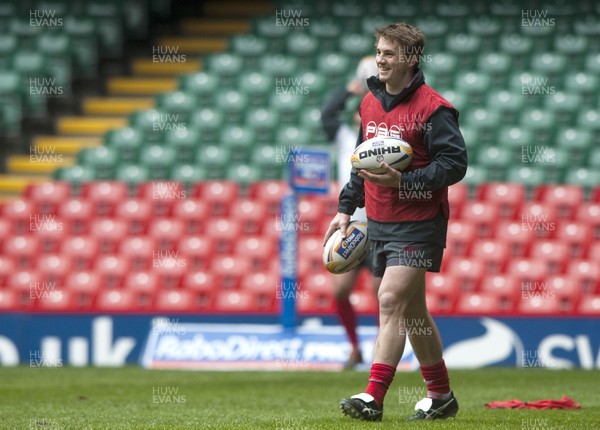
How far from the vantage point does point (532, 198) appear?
12516 mm

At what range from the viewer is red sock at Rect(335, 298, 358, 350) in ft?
29.6

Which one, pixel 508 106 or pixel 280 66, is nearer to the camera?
pixel 508 106

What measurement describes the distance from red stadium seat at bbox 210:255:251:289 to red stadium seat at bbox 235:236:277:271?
8 cm

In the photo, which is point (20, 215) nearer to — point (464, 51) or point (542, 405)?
point (464, 51)

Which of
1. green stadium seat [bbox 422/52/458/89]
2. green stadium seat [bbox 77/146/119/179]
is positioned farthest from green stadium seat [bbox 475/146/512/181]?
green stadium seat [bbox 77/146/119/179]

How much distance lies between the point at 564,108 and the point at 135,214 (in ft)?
15.7

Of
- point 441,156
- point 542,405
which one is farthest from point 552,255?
point 441,156

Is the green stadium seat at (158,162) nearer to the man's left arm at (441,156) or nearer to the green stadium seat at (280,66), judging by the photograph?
the green stadium seat at (280,66)

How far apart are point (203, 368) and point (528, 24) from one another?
6727 mm

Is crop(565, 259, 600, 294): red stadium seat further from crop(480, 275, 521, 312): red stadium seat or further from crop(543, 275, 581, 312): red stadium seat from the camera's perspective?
crop(480, 275, 521, 312): red stadium seat

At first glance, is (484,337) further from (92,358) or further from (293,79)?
(293,79)

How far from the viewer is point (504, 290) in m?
11.4

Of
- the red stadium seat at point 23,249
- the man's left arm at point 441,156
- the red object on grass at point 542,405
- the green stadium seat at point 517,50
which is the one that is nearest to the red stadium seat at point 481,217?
the green stadium seat at point 517,50

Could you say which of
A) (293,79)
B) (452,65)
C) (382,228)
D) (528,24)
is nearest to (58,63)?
(293,79)
